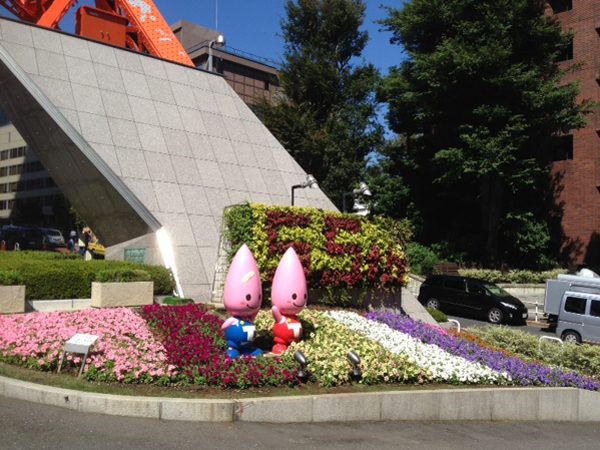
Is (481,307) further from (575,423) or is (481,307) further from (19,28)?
(19,28)

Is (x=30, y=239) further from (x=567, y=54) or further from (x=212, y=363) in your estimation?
(x=567, y=54)

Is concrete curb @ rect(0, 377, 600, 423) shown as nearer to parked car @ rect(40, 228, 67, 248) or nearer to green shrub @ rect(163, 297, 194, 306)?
green shrub @ rect(163, 297, 194, 306)

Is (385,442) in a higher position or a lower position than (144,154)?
lower

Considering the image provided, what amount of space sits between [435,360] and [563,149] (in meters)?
28.3

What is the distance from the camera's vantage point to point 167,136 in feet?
65.8

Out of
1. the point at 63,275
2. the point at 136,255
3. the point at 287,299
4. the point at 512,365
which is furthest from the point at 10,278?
the point at 512,365

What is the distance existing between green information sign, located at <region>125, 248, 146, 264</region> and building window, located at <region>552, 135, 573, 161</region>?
85.8ft

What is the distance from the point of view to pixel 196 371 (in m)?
8.16

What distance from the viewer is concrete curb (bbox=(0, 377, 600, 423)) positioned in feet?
22.9

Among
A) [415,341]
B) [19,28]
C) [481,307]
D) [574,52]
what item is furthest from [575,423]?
[574,52]

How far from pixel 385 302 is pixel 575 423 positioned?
21.7 ft

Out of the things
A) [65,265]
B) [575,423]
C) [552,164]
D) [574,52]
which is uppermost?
[574,52]

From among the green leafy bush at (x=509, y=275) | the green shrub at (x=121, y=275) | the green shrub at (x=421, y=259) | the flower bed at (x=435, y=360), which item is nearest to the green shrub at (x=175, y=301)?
the green shrub at (x=121, y=275)

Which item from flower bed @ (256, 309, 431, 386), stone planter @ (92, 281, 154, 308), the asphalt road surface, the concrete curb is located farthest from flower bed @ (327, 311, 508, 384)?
the asphalt road surface
